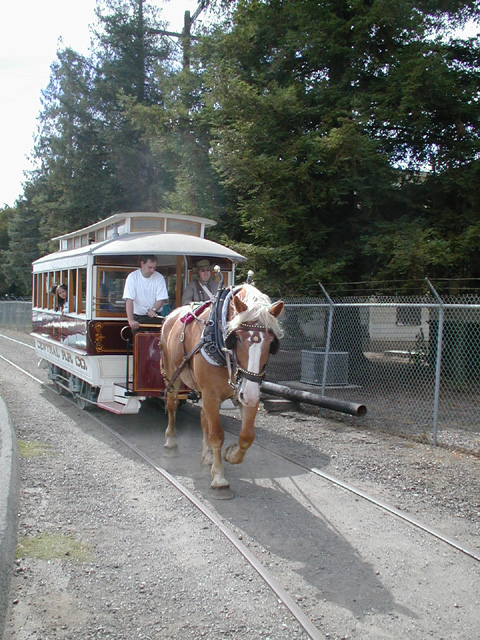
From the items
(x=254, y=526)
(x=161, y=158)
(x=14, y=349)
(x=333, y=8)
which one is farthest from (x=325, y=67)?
(x=14, y=349)

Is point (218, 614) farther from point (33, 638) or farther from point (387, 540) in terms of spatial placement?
point (387, 540)

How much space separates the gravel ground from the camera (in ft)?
11.0

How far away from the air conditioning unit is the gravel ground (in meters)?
3.02

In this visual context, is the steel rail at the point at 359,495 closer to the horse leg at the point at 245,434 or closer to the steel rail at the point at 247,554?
the steel rail at the point at 247,554

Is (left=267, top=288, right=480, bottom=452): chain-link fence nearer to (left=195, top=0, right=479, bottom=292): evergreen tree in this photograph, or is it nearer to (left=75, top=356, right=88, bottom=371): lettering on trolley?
(left=195, top=0, right=479, bottom=292): evergreen tree

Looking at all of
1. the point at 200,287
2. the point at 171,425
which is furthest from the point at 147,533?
the point at 200,287

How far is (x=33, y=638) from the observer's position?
124 inches

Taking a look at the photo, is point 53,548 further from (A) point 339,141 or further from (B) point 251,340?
(A) point 339,141

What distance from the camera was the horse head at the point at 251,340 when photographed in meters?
4.76

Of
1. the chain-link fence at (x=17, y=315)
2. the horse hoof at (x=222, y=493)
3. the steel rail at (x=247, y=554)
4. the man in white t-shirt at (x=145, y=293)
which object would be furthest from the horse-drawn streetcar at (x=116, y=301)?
the chain-link fence at (x=17, y=315)

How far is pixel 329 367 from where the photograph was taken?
37.0 feet

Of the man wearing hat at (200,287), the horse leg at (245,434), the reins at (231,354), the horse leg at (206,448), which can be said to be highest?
the man wearing hat at (200,287)

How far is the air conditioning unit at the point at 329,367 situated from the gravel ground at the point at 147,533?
3016 mm

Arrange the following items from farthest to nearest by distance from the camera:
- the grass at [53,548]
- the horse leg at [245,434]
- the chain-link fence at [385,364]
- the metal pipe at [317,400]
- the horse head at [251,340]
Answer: the chain-link fence at [385,364], the metal pipe at [317,400], the horse leg at [245,434], the horse head at [251,340], the grass at [53,548]
